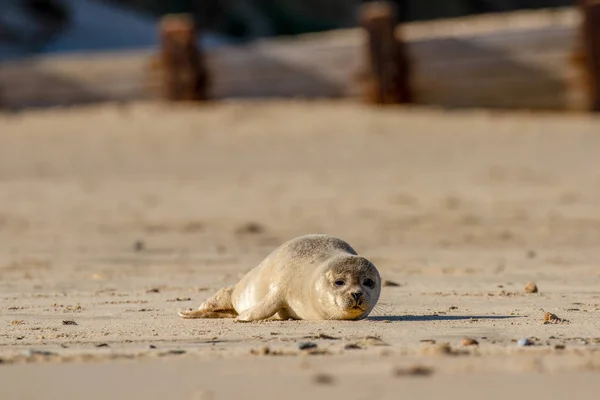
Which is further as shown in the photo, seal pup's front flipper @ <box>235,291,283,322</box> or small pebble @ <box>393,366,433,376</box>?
seal pup's front flipper @ <box>235,291,283,322</box>

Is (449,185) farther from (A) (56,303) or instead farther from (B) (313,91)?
(A) (56,303)

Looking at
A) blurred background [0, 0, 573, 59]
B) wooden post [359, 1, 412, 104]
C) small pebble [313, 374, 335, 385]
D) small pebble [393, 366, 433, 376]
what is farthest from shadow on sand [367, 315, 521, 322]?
blurred background [0, 0, 573, 59]

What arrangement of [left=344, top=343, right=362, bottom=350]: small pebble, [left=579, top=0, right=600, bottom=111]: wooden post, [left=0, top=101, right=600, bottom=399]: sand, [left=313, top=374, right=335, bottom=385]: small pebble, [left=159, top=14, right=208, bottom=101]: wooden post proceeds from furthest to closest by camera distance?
[left=159, top=14, right=208, bottom=101]: wooden post
[left=579, top=0, right=600, bottom=111]: wooden post
[left=344, top=343, right=362, bottom=350]: small pebble
[left=0, top=101, right=600, bottom=399]: sand
[left=313, top=374, right=335, bottom=385]: small pebble

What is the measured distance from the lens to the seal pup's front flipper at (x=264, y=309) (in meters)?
6.07

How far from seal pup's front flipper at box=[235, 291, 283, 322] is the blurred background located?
19320 mm

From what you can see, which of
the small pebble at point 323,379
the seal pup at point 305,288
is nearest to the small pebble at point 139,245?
the seal pup at point 305,288

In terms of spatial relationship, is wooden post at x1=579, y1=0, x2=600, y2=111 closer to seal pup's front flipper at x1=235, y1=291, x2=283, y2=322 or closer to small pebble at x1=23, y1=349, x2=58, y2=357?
seal pup's front flipper at x1=235, y1=291, x2=283, y2=322

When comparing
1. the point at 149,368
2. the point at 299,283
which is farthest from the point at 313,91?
the point at 149,368

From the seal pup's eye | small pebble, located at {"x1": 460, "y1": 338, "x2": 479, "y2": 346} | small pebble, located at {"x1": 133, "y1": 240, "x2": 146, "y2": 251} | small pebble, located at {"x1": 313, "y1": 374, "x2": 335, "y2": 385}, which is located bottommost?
small pebble, located at {"x1": 133, "y1": 240, "x2": 146, "y2": 251}

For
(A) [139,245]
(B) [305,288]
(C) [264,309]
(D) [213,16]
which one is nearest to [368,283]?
(B) [305,288]

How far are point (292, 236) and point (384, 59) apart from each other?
5.10 metres

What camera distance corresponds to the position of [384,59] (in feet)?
50.3

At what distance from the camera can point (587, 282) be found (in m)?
7.67

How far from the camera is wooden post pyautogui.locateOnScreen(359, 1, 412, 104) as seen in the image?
15.3 meters
